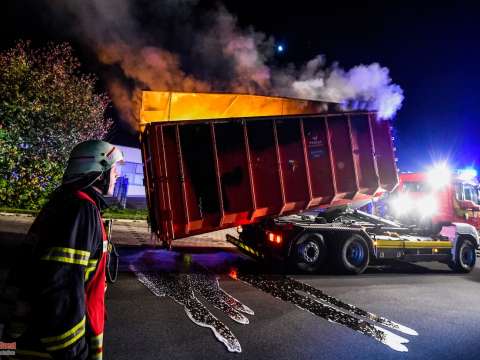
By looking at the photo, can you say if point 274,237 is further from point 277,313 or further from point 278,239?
point 277,313

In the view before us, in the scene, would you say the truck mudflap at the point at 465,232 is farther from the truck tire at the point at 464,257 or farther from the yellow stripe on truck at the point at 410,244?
the yellow stripe on truck at the point at 410,244

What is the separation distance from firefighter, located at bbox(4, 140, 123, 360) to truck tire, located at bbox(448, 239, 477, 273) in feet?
31.5

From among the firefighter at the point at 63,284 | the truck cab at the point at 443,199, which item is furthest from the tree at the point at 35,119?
the firefighter at the point at 63,284

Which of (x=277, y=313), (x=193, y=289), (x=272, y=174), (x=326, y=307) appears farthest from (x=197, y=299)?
(x=272, y=174)

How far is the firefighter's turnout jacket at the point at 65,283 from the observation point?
1.49 meters

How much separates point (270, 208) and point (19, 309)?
595 cm

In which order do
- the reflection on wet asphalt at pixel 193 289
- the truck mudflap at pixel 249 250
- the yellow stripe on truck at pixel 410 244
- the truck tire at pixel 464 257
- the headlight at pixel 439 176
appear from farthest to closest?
the headlight at pixel 439 176 < the truck tire at pixel 464 257 < the yellow stripe on truck at pixel 410 244 < the truck mudflap at pixel 249 250 < the reflection on wet asphalt at pixel 193 289

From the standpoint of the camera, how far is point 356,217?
8.94m

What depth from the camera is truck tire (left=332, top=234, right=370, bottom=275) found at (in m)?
7.33

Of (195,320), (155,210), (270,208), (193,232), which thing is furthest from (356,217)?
(195,320)

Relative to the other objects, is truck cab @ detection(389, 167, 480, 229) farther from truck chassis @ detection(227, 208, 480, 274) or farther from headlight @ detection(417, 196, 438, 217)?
truck chassis @ detection(227, 208, 480, 274)

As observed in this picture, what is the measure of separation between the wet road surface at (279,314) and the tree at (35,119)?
30.2 ft

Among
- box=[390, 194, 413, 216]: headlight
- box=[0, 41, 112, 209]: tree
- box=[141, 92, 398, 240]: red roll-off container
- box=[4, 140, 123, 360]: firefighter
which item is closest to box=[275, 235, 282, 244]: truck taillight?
box=[141, 92, 398, 240]: red roll-off container

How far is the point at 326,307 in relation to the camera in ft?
16.9
